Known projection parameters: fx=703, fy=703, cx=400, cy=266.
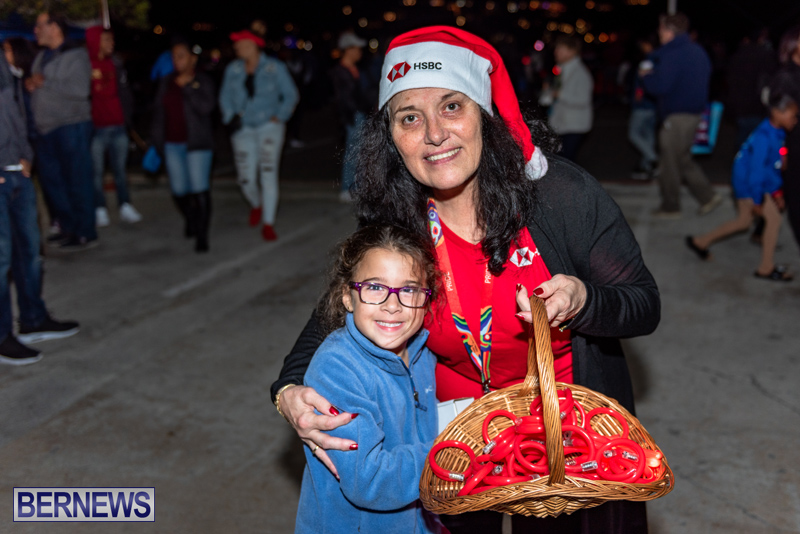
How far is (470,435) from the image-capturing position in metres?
1.96

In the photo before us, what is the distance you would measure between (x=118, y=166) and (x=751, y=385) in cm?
727

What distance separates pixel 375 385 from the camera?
189 cm

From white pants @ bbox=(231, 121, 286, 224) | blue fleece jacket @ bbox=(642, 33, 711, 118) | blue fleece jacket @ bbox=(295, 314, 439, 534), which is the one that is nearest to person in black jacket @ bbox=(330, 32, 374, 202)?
white pants @ bbox=(231, 121, 286, 224)

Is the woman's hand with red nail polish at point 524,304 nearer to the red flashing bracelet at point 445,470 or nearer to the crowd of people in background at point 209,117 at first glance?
the red flashing bracelet at point 445,470

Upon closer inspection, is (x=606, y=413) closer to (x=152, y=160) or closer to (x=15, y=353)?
(x=15, y=353)

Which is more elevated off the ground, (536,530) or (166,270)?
(536,530)

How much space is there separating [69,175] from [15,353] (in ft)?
9.67

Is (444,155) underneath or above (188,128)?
above

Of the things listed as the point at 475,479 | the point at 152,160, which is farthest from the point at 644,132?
the point at 475,479

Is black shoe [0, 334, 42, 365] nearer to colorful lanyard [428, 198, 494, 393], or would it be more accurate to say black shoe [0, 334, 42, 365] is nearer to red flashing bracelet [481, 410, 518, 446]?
colorful lanyard [428, 198, 494, 393]

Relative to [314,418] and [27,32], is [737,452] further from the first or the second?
[27,32]

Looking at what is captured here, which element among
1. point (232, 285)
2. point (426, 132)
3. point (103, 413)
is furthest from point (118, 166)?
point (426, 132)

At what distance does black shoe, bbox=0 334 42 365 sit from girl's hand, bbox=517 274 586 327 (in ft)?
13.1

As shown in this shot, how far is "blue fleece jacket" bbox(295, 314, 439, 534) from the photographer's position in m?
1.79
